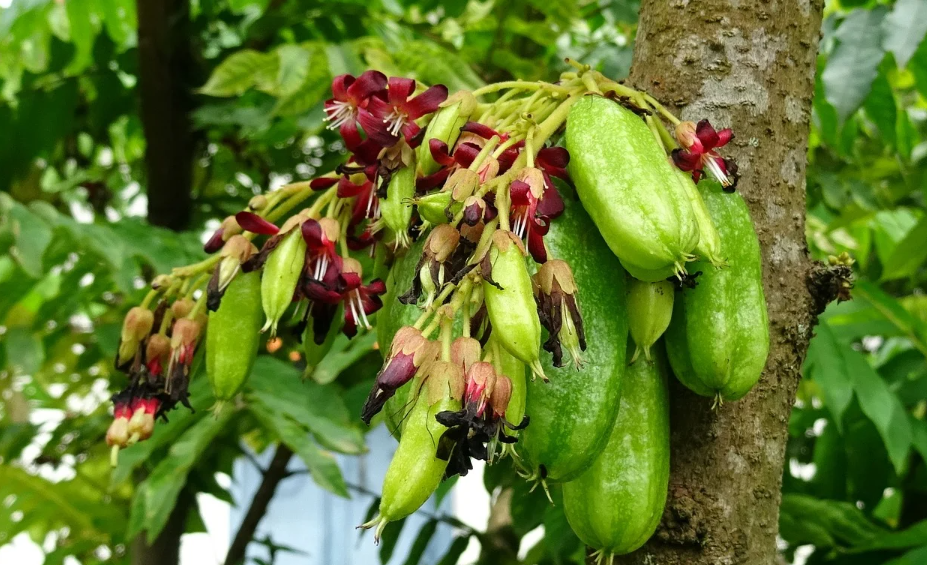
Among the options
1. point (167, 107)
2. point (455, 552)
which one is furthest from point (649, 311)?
point (167, 107)

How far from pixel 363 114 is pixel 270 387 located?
84 centimetres

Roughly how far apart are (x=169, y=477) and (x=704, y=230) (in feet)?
3.43

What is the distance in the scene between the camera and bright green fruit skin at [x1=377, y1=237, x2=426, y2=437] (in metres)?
0.71

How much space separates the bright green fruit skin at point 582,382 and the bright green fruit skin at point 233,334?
0.33 meters

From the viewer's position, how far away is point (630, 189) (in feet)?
2.21

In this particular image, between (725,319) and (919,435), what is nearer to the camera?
(725,319)

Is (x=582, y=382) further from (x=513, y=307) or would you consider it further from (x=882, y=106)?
(x=882, y=106)

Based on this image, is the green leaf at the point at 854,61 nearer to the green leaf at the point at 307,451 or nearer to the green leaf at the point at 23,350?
the green leaf at the point at 307,451

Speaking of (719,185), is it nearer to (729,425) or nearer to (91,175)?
(729,425)

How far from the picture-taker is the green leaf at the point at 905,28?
4.21ft

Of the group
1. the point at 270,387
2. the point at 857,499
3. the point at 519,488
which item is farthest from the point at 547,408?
the point at 857,499

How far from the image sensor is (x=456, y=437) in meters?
0.60

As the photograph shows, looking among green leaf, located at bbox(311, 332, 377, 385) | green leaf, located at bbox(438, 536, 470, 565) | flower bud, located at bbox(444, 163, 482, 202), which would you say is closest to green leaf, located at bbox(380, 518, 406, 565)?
green leaf, located at bbox(438, 536, 470, 565)

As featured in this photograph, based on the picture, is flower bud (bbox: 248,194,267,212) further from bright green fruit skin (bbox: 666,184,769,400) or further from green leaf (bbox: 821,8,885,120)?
green leaf (bbox: 821,8,885,120)
